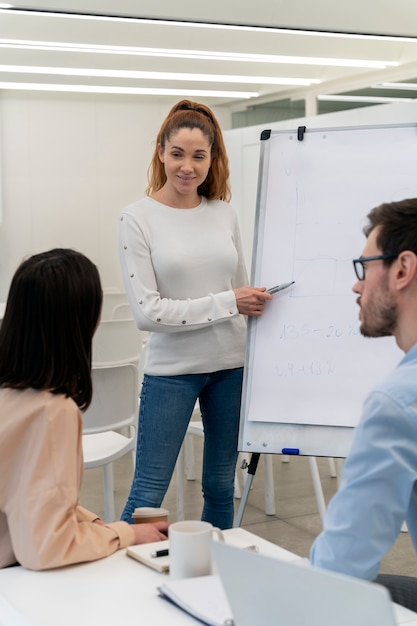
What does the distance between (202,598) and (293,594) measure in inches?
14.8

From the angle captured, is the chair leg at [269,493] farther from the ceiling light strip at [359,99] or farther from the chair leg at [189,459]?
the ceiling light strip at [359,99]

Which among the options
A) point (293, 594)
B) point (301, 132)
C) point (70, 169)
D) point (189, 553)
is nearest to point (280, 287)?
point (301, 132)

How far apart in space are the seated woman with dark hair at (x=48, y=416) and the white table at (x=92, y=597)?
4cm

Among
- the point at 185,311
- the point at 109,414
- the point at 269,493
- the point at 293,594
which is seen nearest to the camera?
the point at 293,594

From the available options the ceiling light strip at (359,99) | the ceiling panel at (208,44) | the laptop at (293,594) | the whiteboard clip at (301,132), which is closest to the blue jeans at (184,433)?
the whiteboard clip at (301,132)

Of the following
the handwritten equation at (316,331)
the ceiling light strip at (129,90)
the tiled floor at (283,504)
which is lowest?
the tiled floor at (283,504)

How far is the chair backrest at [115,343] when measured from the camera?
3.88 m

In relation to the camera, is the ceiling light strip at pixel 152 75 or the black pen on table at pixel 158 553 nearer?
the black pen on table at pixel 158 553

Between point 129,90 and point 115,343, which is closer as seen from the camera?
point 115,343

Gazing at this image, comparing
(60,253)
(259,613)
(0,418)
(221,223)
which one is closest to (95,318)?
(60,253)

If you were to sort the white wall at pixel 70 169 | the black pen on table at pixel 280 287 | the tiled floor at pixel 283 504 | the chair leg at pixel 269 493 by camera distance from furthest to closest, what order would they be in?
the white wall at pixel 70 169 < the chair leg at pixel 269 493 < the tiled floor at pixel 283 504 < the black pen on table at pixel 280 287

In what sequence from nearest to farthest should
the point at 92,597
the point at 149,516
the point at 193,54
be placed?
the point at 92,597, the point at 149,516, the point at 193,54

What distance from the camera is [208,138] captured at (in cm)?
251

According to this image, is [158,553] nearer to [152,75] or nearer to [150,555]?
[150,555]
